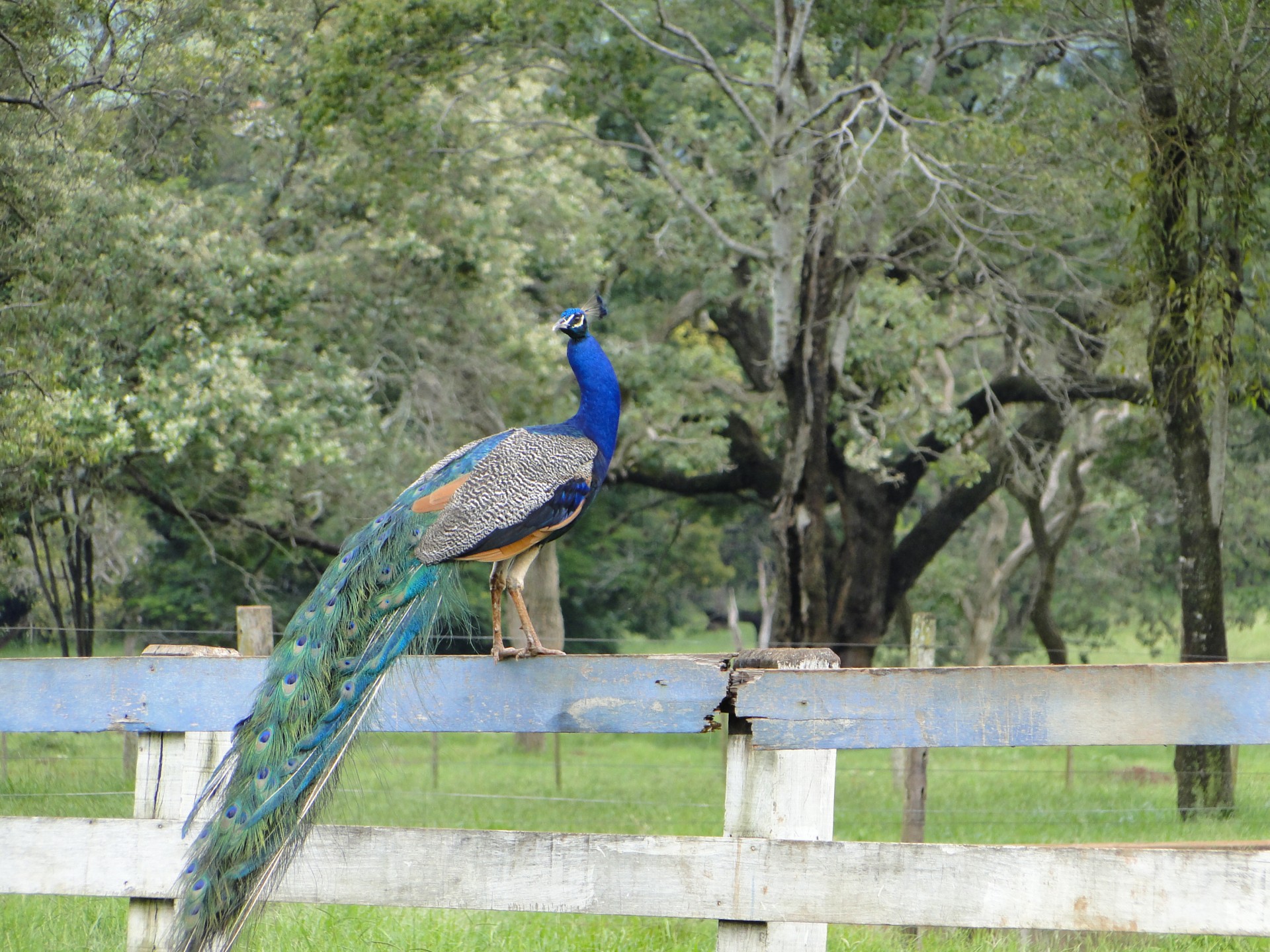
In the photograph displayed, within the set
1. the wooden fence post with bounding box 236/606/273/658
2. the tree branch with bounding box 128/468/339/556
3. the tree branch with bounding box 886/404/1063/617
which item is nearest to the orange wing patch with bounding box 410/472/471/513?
the wooden fence post with bounding box 236/606/273/658

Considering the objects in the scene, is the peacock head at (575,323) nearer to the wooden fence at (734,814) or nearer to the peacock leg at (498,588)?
the peacock leg at (498,588)

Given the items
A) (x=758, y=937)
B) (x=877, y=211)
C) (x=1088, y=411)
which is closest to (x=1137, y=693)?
(x=758, y=937)

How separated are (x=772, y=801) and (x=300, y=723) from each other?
1.32 metres

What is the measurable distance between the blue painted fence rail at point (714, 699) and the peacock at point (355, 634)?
0.12 metres

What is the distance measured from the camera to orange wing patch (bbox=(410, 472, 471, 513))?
4.37 meters

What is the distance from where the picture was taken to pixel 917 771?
323 inches

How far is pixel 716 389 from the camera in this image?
18703mm

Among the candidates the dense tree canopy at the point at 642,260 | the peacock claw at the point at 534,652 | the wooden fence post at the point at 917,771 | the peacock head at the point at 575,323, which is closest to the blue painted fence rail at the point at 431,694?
the peacock claw at the point at 534,652

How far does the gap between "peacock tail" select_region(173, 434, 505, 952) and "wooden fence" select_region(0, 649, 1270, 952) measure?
8cm

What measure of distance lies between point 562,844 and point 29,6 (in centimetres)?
754

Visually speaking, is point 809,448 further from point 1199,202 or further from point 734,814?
point 734,814

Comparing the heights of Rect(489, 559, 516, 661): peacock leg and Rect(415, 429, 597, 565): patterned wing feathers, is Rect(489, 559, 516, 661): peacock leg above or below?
below

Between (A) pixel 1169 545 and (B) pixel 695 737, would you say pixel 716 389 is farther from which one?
(A) pixel 1169 545

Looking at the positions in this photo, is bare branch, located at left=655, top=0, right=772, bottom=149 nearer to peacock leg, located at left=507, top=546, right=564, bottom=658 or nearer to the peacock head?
the peacock head
